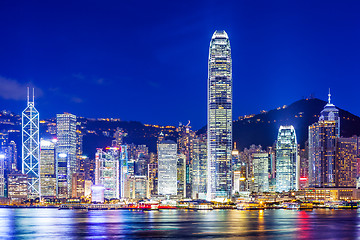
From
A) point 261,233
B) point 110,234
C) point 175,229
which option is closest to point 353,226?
point 261,233

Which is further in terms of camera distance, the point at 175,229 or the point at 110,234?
the point at 175,229

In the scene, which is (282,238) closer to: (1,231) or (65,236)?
(65,236)

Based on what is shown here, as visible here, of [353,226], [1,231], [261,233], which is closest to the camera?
[261,233]

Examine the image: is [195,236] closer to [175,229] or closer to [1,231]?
[175,229]

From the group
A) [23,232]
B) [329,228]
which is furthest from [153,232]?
[329,228]

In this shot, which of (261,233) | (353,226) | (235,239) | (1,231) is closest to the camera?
(235,239)

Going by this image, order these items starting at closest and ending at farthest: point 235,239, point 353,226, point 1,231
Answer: point 235,239
point 1,231
point 353,226

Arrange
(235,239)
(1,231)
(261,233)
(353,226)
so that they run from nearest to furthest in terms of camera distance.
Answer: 1. (235,239)
2. (261,233)
3. (1,231)
4. (353,226)

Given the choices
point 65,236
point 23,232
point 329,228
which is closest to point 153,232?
point 65,236

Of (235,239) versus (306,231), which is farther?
(306,231)
